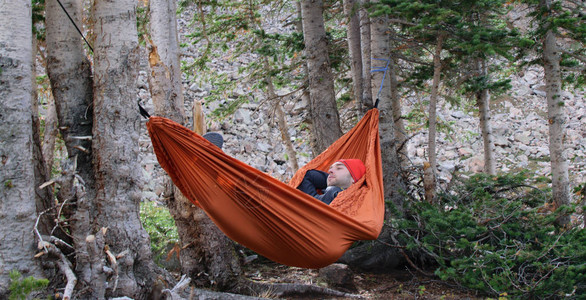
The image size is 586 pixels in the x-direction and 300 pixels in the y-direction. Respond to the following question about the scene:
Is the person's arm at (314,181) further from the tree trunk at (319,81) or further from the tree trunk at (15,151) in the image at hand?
the tree trunk at (15,151)

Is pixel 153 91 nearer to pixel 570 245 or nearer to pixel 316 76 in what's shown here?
pixel 316 76

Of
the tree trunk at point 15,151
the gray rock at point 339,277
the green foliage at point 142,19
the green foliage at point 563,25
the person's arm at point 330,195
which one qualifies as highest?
the green foliage at point 142,19

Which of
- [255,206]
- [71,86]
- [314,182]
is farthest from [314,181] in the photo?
[71,86]

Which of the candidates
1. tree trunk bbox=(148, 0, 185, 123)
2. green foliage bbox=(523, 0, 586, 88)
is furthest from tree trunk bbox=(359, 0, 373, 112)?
tree trunk bbox=(148, 0, 185, 123)

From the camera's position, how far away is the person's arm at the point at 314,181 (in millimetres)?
3633

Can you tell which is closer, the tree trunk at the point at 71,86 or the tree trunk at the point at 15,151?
the tree trunk at the point at 15,151

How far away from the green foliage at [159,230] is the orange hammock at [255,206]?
1.53 m

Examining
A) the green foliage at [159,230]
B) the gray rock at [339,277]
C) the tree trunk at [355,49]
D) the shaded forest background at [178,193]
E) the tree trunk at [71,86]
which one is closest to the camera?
the shaded forest background at [178,193]

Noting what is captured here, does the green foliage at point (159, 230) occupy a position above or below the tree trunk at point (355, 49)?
below

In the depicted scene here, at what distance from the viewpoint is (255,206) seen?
245cm

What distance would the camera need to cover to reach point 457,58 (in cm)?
480

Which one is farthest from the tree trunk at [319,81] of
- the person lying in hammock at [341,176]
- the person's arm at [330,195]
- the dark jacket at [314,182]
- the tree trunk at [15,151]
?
the tree trunk at [15,151]

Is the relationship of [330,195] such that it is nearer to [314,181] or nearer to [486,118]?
[314,181]

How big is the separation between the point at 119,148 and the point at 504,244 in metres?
2.54
